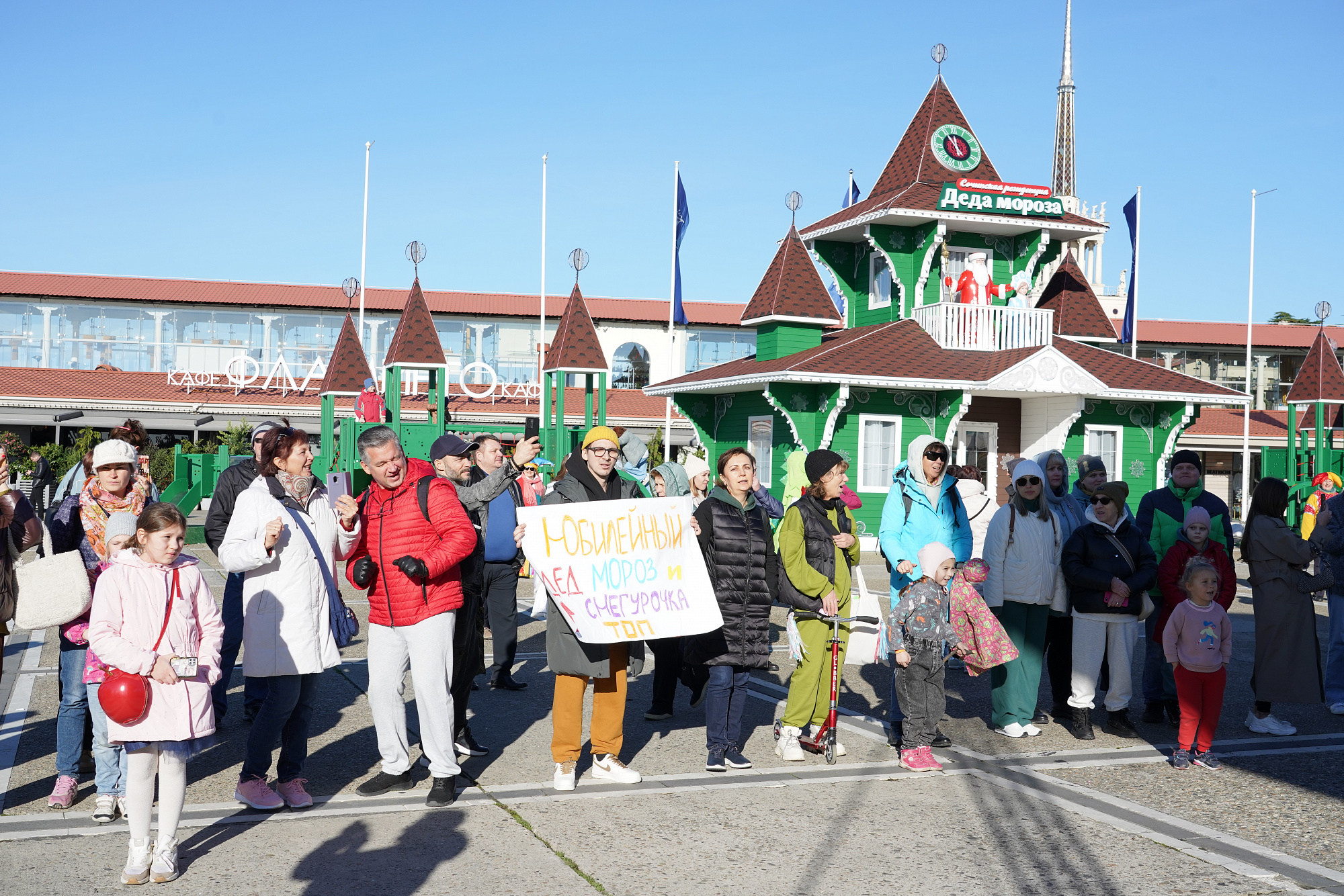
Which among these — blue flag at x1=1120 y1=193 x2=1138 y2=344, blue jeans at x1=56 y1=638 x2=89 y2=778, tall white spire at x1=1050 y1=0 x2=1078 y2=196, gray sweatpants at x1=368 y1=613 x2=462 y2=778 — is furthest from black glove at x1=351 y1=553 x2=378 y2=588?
tall white spire at x1=1050 y1=0 x2=1078 y2=196

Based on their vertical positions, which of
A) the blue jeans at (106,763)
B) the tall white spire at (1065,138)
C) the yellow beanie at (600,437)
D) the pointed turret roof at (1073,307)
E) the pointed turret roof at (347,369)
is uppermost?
the tall white spire at (1065,138)

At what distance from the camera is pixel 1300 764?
23.0ft

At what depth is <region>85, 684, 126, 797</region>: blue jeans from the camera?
18.0ft

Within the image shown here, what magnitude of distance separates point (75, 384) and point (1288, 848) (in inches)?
1467

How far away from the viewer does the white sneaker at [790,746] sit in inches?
268

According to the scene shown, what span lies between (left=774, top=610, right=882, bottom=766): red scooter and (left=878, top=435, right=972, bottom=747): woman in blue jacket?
604 millimetres

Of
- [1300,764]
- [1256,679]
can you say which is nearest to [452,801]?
[1300,764]

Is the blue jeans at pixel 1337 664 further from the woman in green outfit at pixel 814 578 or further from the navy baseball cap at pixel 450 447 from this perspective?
the navy baseball cap at pixel 450 447

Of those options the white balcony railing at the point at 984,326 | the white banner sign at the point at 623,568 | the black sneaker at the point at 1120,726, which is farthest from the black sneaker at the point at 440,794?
the white balcony railing at the point at 984,326

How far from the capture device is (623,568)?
6.54 m

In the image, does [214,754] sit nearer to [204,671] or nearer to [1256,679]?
[204,671]

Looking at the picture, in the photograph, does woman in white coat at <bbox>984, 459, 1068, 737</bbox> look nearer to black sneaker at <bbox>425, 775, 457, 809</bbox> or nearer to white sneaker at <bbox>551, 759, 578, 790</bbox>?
white sneaker at <bbox>551, 759, 578, 790</bbox>

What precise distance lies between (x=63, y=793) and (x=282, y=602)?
1.41m

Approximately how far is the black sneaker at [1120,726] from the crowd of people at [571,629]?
16 millimetres
